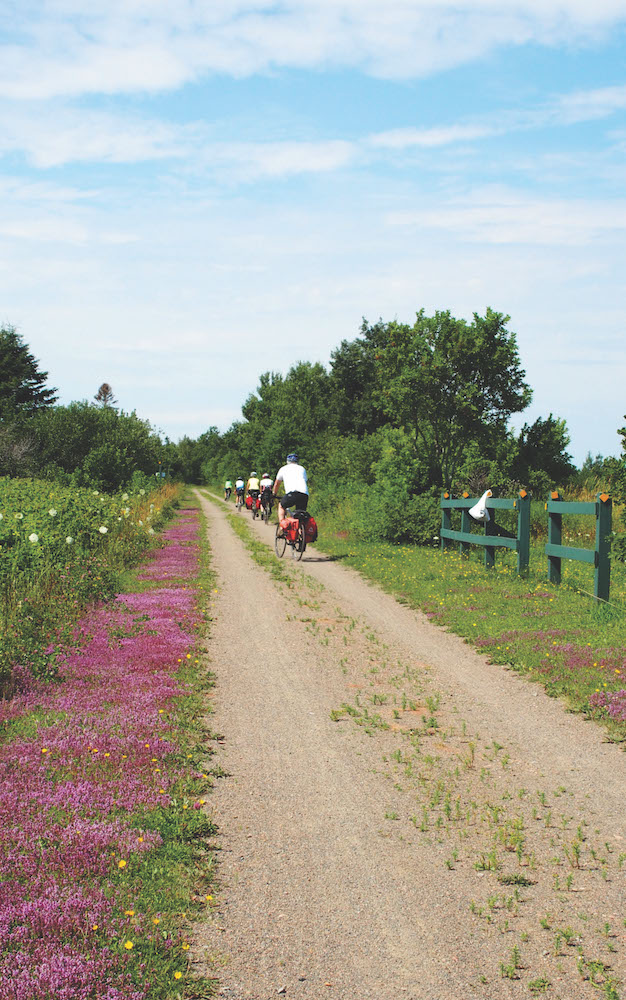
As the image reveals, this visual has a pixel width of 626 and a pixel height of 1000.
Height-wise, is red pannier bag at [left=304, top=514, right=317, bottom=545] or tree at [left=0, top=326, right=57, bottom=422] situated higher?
tree at [left=0, top=326, right=57, bottom=422]

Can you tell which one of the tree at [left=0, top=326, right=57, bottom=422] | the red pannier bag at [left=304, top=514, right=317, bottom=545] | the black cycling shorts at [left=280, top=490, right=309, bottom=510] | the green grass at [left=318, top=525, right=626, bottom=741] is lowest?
the green grass at [left=318, top=525, right=626, bottom=741]

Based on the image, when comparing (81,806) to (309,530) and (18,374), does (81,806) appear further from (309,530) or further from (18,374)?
(18,374)

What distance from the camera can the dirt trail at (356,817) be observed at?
335 centimetres

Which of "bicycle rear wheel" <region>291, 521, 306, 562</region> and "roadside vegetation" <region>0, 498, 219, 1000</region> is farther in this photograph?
"bicycle rear wheel" <region>291, 521, 306, 562</region>

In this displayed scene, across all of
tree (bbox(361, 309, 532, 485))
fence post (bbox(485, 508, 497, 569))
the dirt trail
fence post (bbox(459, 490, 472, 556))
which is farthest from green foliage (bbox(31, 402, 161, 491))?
the dirt trail

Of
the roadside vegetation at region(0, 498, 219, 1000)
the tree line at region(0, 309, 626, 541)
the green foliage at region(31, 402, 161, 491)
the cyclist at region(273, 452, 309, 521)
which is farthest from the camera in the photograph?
the green foliage at region(31, 402, 161, 491)

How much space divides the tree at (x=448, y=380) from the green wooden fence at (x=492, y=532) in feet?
11.0

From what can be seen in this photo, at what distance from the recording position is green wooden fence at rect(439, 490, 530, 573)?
15227 millimetres

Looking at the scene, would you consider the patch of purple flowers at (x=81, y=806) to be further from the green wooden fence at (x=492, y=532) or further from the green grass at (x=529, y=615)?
the green wooden fence at (x=492, y=532)

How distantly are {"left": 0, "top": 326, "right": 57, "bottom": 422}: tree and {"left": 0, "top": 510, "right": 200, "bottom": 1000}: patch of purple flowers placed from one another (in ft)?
239

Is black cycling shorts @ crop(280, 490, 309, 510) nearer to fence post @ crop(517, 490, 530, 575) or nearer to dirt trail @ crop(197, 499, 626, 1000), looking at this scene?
fence post @ crop(517, 490, 530, 575)

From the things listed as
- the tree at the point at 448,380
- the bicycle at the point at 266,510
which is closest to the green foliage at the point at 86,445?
the bicycle at the point at 266,510

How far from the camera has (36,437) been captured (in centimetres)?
5125

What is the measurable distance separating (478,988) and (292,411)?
63012 mm
